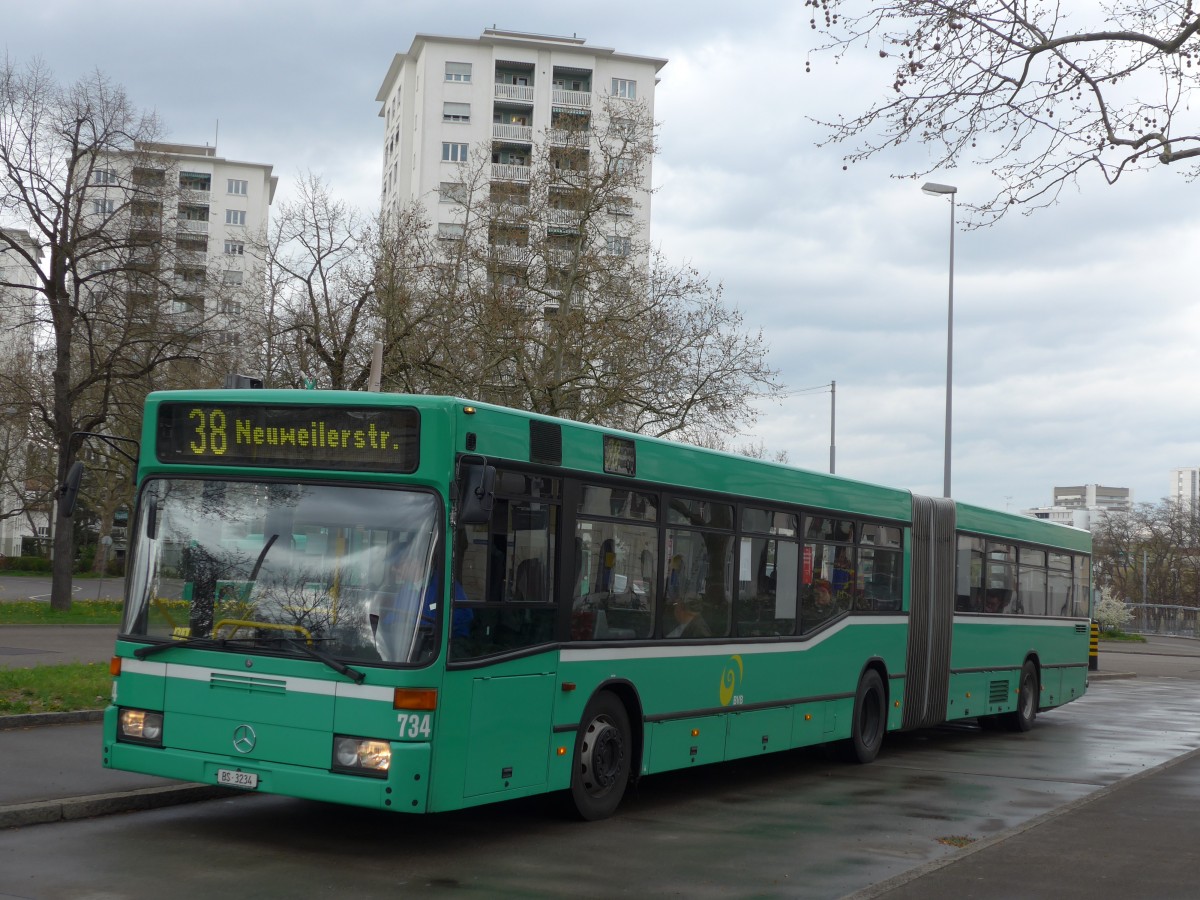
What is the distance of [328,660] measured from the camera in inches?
311

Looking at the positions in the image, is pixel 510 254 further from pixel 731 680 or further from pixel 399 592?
pixel 399 592

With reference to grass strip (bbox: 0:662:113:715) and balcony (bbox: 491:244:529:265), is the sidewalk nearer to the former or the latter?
grass strip (bbox: 0:662:113:715)

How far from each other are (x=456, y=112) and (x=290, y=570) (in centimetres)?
7219

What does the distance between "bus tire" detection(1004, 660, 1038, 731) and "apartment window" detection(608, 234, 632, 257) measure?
17.7 meters

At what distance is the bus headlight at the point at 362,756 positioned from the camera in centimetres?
777

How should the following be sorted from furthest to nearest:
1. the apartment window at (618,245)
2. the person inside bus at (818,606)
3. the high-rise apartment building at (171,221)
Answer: the apartment window at (618,245) → the high-rise apartment building at (171,221) → the person inside bus at (818,606)

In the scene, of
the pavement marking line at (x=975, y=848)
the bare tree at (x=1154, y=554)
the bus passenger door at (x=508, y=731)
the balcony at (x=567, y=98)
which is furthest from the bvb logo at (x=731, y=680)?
the bare tree at (x=1154, y=554)

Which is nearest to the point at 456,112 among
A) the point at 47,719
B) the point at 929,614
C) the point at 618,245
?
the point at 618,245

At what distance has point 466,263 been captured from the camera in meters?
31.9

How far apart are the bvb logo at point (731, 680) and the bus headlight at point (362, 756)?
4.29 meters

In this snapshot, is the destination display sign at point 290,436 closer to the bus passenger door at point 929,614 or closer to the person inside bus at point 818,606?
the person inside bus at point 818,606


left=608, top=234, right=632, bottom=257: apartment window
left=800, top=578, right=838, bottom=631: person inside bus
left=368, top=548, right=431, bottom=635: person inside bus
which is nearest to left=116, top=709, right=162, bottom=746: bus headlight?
left=368, top=548, right=431, bottom=635: person inside bus

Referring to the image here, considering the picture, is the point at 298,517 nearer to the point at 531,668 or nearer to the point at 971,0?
the point at 531,668

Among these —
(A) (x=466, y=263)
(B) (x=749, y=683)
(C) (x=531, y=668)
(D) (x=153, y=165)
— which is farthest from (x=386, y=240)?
A: (C) (x=531, y=668)
